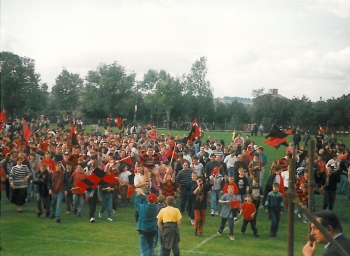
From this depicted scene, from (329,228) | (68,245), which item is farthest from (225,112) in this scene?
(329,228)

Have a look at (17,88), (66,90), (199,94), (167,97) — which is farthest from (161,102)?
(66,90)

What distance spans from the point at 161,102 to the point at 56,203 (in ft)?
209

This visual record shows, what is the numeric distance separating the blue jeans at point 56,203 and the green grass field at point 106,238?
1.03 feet

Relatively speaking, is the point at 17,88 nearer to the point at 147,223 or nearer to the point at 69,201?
the point at 69,201

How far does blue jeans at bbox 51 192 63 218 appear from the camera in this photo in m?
14.4

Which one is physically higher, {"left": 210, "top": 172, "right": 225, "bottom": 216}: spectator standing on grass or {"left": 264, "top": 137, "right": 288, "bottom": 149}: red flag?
{"left": 264, "top": 137, "right": 288, "bottom": 149}: red flag

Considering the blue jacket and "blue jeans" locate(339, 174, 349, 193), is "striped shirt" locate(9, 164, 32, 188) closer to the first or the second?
the blue jacket

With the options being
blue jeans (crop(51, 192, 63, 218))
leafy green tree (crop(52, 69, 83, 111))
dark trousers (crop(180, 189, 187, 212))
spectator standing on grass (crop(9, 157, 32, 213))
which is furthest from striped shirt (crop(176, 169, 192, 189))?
leafy green tree (crop(52, 69, 83, 111))

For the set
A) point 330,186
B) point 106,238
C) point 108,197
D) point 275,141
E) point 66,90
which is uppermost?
point 66,90

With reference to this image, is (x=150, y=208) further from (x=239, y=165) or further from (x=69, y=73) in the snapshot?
(x=69, y=73)

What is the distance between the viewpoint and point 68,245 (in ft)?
39.1

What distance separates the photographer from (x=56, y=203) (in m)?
14.7

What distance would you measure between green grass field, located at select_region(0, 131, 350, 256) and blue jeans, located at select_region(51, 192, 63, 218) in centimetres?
31

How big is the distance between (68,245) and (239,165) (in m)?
6.99
